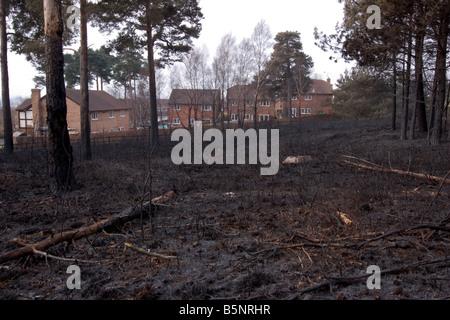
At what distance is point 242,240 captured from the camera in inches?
235

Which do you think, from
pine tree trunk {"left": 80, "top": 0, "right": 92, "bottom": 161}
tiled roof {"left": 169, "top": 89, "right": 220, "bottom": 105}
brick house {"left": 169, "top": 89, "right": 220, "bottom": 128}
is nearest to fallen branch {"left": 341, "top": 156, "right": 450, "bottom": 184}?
pine tree trunk {"left": 80, "top": 0, "right": 92, "bottom": 161}

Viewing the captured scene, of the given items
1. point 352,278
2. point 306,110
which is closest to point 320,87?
point 306,110

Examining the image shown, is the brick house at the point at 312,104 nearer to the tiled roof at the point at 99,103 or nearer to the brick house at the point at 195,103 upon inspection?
the brick house at the point at 195,103

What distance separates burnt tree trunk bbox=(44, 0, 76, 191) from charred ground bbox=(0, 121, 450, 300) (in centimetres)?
83

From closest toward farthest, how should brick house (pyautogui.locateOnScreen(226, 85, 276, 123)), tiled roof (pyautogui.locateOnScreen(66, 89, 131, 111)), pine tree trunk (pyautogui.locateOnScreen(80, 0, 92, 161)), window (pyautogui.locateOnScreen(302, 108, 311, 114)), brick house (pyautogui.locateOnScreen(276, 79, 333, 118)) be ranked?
1. pine tree trunk (pyautogui.locateOnScreen(80, 0, 92, 161))
2. brick house (pyautogui.locateOnScreen(226, 85, 276, 123))
3. tiled roof (pyautogui.locateOnScreen(66, 89, 131, 111))
4. brick house (pyautogui.locateOnScreen(276, 79, 333, 118))
5. window (pyautogui.locateOnScreen(302, 108, 311, 114))

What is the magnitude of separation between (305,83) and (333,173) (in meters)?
39.4

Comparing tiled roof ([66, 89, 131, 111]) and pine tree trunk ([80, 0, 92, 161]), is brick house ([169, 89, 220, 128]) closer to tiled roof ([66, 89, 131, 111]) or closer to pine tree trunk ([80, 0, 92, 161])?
tiled roof ([66, 89, 131, 111])

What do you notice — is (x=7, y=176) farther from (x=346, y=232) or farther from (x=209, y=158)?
(x=346, y=232)

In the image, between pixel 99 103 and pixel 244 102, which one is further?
pixel 99 103

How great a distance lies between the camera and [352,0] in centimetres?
1702

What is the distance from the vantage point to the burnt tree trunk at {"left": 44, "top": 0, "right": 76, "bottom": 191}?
939 cm

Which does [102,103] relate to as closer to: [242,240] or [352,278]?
[242,240]

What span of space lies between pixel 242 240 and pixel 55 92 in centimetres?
598
